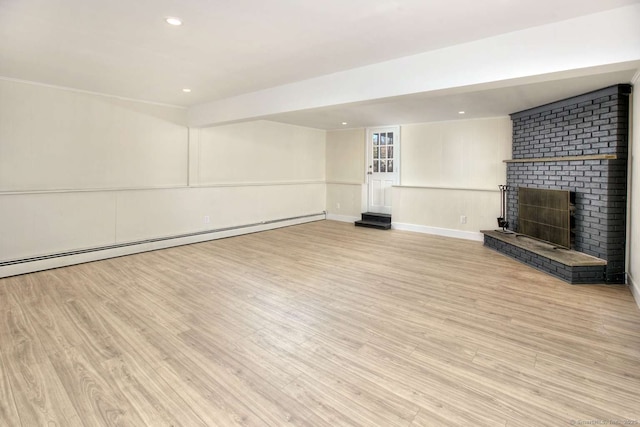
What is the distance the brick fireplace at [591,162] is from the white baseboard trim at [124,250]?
5.19 meters

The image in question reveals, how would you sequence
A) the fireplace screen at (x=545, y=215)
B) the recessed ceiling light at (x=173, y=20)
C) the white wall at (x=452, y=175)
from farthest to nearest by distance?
the white wall at (x=452, y=175) < the fireplace screen at (x=545, y=215) < the recessed ceiling light at (x=173, y=20)

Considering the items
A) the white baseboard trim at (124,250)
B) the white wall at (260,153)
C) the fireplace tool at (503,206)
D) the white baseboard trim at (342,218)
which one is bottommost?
the white baseboard trim at (124,250)

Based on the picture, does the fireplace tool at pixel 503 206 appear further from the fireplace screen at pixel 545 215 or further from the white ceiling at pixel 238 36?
the white ceiling at pixel 238 36

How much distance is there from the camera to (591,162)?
4.12 m

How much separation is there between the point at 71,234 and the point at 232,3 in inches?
162

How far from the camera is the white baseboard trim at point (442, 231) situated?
6320 mm

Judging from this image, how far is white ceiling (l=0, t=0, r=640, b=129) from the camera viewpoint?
221 cm

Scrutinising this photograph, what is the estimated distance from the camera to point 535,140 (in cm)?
514

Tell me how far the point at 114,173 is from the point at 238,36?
3.43 metres

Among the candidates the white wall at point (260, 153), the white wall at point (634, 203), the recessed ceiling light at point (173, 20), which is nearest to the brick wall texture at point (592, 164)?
the white wall at point (634, 203)

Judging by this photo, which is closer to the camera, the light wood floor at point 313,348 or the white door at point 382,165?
the light wood floor at point 313,348

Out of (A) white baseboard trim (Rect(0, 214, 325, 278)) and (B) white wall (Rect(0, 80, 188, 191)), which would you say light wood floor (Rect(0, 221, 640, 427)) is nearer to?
(A) white baseboard trim (Rect(0, 214, 325, 278))

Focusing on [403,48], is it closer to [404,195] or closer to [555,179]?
[555,179]

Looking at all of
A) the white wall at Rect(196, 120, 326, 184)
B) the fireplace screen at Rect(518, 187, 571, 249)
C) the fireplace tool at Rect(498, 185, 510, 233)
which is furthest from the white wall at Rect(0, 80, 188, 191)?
the fireplace screen at Rect(518, 187, 571, 249)
